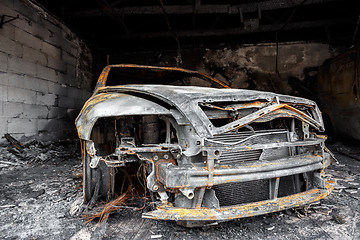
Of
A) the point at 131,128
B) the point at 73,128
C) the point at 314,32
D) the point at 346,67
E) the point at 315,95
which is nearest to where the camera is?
the point at 131,128

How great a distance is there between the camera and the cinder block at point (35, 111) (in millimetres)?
4070

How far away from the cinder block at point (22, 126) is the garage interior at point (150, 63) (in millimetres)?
19

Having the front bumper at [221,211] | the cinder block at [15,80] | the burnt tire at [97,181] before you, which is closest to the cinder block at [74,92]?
the cinder block at [15,80]

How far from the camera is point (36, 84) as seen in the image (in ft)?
14.1

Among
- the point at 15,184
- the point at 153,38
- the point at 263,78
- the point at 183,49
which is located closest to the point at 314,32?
the point at 263,78

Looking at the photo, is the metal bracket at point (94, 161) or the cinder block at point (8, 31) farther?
the cinder block at point (8, 31)

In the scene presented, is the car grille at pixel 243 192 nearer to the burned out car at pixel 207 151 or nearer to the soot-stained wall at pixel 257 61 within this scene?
the burned out car at pixel 207 151

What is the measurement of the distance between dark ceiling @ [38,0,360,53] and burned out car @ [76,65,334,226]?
3648 millimetres

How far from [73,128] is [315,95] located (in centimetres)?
708

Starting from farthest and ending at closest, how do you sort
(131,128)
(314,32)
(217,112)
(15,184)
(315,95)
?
1. (314,32)
2. (315,95)
3. (15,184)
4. (131,128)
5. (217,112)

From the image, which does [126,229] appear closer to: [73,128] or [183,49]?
[73,128]

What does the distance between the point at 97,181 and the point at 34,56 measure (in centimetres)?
376

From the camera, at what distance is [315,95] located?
626 centimetres

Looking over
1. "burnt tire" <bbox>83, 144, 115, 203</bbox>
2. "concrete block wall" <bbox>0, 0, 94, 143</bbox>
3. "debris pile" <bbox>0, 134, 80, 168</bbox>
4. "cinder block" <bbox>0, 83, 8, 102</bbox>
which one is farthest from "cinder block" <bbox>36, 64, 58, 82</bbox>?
"burnt tire" <bbox>83, 144, 115, 203</bbox>
